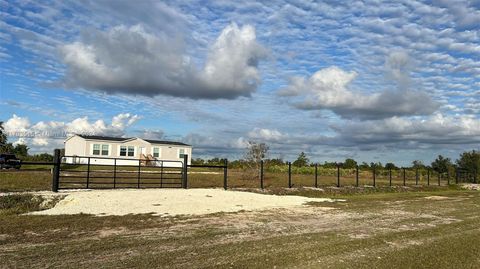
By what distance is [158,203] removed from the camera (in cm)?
1557

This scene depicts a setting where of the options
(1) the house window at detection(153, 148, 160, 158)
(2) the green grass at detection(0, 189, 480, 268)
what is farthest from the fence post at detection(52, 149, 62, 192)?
(1) the house window at detection(153, 148, 160, 158)

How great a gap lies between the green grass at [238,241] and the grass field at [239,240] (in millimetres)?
17

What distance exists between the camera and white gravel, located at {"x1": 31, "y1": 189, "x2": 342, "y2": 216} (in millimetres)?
13555

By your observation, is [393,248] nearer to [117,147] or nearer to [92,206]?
[92,206]

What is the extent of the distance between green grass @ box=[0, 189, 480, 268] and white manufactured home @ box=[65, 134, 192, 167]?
4194cm

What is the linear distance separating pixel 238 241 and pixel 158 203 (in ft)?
23.5

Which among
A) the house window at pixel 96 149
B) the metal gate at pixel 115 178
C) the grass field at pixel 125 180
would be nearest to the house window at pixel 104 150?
the house window at pixel 96 149

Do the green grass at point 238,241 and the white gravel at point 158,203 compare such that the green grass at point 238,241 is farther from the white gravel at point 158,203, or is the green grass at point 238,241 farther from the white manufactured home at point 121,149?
the white manufactured home at point 121,149

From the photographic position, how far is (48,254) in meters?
7.45

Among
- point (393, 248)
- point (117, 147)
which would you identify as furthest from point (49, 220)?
point (117, 147)

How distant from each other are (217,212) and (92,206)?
4099 millimetres

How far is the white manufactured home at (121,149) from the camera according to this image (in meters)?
55.4

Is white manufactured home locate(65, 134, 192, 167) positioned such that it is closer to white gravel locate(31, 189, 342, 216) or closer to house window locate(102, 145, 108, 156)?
house window locate(102, 145, 108, 156)

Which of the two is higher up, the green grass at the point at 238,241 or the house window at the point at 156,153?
the house window at the point at 156,153
